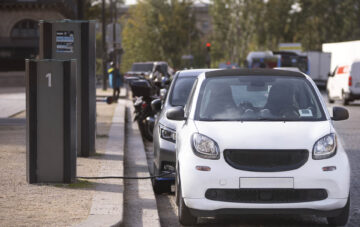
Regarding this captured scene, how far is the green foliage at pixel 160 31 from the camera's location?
9119 centimetres

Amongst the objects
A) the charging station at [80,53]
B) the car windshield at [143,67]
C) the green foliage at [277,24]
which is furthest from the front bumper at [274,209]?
the green foliage at [277,24]

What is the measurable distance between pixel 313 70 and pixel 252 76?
5403cm

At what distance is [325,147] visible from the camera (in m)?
7.88

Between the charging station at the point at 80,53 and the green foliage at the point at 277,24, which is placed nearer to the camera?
the charging station at the point at 80,53

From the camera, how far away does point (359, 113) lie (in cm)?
2873

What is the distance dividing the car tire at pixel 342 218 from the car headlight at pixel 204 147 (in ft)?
3.94

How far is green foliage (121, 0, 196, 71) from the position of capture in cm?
9119

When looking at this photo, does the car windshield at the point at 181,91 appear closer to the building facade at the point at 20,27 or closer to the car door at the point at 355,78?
the car door at the point at 355,78

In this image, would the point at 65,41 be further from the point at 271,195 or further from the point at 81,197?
the point at 271,195

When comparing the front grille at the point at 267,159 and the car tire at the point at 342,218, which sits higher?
the front grille at the point at 267,159

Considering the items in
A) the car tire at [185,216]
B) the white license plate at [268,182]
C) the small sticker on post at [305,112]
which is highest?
the small sticker on post at [305,112]

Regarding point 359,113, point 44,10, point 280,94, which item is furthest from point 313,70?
point 280,94

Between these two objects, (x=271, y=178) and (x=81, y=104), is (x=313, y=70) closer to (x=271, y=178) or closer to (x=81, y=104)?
(x=81, y=104)

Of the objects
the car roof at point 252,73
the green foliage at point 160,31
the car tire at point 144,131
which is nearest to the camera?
the car roof at point 252,73
